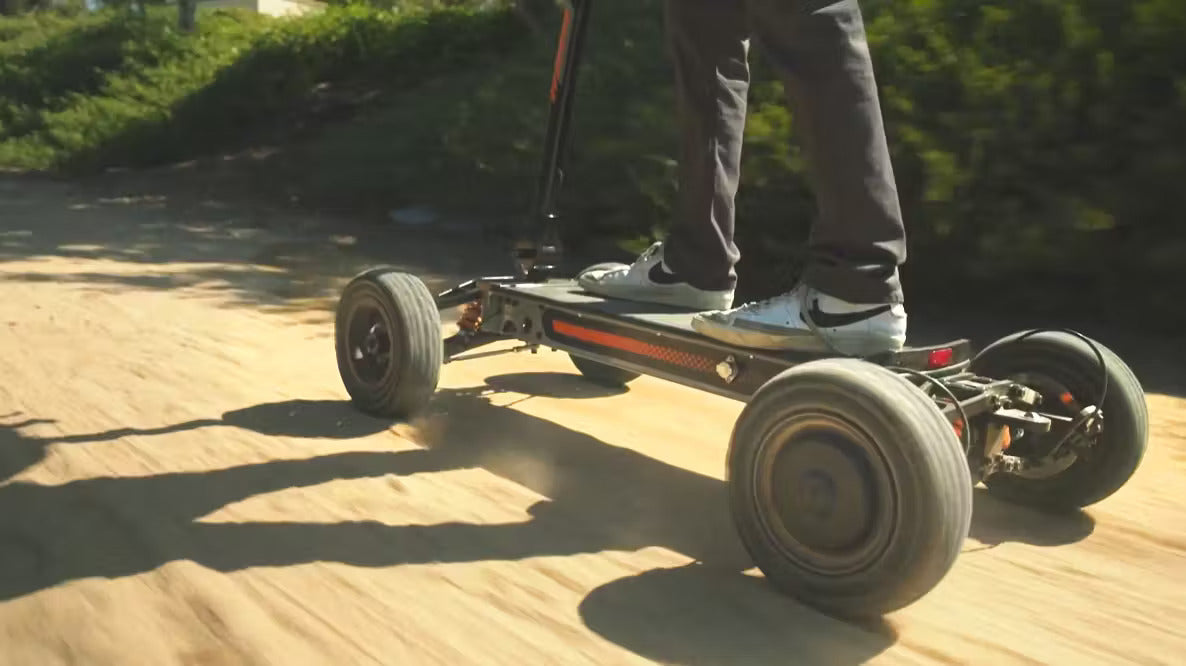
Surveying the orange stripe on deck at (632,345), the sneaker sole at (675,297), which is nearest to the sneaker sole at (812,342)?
the orange stripe on deck at (632,345)

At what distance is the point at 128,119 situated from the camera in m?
15.1

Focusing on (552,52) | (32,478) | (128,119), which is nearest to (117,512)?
(32,478)

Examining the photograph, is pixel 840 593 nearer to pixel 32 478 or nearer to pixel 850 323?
pixel 850 323

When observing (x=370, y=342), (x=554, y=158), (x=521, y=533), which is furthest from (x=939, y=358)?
(x=370, y=342)

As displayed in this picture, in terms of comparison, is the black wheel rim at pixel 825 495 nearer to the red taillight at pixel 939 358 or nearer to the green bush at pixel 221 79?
the red taillight at pixel 939 358

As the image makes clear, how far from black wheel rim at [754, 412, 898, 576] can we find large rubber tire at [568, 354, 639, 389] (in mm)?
1776

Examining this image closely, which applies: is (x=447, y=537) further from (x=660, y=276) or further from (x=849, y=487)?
(x=660, y=276)

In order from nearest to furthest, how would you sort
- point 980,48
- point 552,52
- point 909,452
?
point 909,452
point 980,48
point 552,52

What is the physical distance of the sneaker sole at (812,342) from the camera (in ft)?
7.84

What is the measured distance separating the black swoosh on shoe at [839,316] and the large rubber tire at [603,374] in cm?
153

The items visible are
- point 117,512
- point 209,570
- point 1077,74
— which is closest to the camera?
point 209,570

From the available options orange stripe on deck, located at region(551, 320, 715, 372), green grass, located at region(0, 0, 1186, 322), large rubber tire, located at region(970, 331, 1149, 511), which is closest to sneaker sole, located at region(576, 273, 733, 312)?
orange stripe on deck, located at region(551, 320, 715, 372)

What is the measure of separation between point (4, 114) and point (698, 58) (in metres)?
17.9

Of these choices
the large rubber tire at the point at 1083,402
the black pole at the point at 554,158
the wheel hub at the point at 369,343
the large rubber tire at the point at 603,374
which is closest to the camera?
the large rubber tire at the point at 1083,402
